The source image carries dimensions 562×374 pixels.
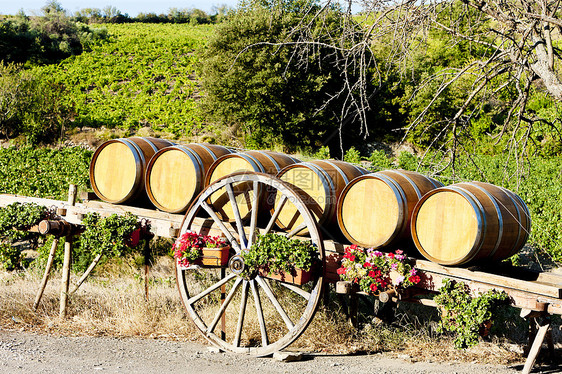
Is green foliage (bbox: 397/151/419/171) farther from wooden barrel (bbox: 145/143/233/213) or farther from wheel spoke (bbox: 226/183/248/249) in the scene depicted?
wheel spoke (bbox: 226/183/248/249)

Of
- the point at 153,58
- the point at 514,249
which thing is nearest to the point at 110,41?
the point at 153,58

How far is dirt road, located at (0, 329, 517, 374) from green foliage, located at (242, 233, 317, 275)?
0.84 meters

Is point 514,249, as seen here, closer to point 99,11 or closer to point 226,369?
point 226,369

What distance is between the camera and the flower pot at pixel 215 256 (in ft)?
16.1

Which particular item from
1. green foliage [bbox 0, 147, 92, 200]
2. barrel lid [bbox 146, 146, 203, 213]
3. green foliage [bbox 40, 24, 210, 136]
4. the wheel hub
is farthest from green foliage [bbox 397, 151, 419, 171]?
green foliage [bbox 40, 24, 210, 136]

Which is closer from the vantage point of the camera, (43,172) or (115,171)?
(115,171)

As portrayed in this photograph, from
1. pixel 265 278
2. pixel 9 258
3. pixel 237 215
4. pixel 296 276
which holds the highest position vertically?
pixel 237 215

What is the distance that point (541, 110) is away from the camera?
2098 cm

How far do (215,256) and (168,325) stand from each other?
1.16m

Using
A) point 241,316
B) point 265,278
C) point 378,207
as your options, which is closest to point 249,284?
point 265,278

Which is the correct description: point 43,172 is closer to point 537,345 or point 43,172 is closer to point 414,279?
point 414,279

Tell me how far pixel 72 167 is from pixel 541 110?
18.2 metres

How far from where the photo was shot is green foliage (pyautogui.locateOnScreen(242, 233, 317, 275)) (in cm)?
436

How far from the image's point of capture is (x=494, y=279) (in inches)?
157
